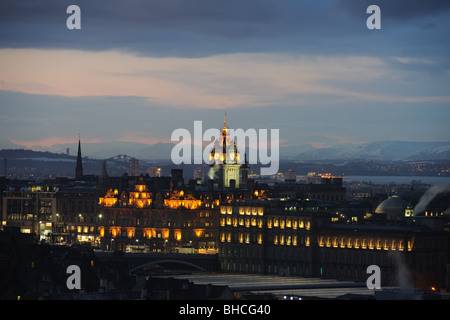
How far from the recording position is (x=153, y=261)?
650ft

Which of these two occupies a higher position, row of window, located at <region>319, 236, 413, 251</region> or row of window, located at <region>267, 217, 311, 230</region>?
row of window, located at <region>267, 217, 311, 230</region>

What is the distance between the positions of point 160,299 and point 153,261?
2983 inches

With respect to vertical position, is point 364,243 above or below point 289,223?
below

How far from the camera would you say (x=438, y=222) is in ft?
610

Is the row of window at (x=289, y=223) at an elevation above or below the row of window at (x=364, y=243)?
above

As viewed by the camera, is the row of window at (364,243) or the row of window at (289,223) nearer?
the row of window at (364,243)

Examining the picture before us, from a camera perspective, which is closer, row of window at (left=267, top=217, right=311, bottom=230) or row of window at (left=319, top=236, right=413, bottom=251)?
row of window at (left=319, top=236, right=413, bottom=251)

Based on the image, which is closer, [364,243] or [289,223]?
[364,243]
